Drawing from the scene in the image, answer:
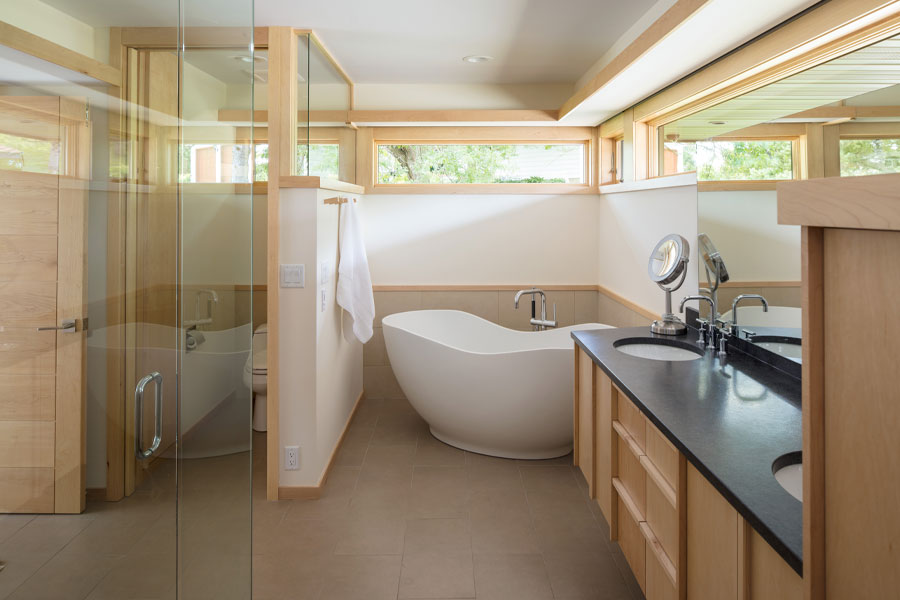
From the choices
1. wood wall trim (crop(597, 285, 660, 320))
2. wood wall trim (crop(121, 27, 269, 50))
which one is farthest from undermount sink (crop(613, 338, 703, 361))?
wood wall trim (crop(121, 27, 269, 50))

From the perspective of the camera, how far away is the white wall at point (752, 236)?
1.93 meters

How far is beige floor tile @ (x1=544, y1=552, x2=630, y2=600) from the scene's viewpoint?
228 centimetres

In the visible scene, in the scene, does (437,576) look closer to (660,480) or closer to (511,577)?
(511,577)

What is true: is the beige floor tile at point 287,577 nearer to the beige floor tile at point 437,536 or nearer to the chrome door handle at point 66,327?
the beige floor tile at point 437,536

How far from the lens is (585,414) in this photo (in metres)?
2.67

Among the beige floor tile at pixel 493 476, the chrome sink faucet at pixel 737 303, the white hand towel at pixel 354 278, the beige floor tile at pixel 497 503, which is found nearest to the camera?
the chrome sink faucet at pixel 737 303

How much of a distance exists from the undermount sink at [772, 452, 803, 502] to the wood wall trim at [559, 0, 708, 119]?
1.35m

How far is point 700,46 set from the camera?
2379 mm

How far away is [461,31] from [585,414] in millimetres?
2255

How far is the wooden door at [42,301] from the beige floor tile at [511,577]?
1753mm

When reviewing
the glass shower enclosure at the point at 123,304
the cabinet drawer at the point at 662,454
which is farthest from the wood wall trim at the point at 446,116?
the cabinet drawer at the point at 662,454

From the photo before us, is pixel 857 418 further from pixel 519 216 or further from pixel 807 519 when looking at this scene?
pixel 519 216

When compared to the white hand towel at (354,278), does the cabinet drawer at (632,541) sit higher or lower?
lower

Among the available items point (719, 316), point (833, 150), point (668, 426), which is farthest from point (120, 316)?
point (719, 316)
